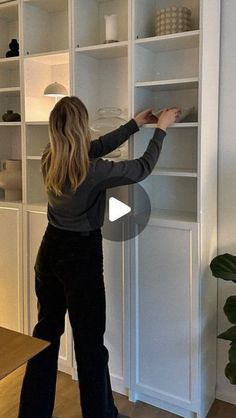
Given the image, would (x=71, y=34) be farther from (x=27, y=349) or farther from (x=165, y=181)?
(x=27, y=349)

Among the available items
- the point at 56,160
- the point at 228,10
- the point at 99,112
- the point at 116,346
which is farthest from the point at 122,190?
the point at 228,10

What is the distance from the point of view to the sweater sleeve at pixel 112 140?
7.47 feet

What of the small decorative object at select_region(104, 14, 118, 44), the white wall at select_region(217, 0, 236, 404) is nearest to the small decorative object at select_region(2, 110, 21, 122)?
the small decorative object at select_region(104, 14, 118, 44)

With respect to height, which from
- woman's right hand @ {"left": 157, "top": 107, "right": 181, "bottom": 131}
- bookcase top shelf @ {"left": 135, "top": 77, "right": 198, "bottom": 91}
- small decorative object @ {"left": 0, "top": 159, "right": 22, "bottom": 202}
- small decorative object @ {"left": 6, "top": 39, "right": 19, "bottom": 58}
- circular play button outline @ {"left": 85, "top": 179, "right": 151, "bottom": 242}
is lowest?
circular play button outline @ {"left": 85, "top": 179, "right": 151, "bottom": 242}

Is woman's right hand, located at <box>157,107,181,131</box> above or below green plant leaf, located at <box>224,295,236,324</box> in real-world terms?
above

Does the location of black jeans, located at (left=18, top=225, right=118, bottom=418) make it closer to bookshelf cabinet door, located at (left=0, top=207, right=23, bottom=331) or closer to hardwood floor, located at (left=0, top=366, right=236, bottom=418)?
hardwood floor, located at (left=0, top=366, right=236, bottom=418)

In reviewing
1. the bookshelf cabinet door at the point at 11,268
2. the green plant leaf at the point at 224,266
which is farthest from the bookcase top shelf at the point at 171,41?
the bookshelf cabinet door at the point at 11,268

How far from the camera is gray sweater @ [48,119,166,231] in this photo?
2.00 meters

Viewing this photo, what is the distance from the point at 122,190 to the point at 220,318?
2.94 feet

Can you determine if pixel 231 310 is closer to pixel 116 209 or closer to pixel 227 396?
pixel 227 396

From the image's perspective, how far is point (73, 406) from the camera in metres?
2.52

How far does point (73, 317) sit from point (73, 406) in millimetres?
723

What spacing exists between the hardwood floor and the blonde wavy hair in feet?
4.17

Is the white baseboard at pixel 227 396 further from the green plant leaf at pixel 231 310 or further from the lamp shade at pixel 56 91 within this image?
the lamp shade at pixel 56 91
